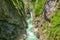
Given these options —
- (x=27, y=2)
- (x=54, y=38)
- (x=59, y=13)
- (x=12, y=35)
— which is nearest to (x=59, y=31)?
(x=54, y=38)

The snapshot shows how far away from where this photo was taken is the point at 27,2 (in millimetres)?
26281

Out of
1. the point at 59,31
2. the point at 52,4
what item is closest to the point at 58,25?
the point at 59,31

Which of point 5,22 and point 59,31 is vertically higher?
point 5,22

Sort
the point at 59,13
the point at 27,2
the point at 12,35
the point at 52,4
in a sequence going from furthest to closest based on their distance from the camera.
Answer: the point at 27,2 → the point at 52,4 → the point at 59,13 → the point at 12,35

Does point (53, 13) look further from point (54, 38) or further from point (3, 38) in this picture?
point (3, 38)

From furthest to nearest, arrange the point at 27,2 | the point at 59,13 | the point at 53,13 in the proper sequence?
1. the point at 27,2
2. the point at 53,13
3. the point at 59,13

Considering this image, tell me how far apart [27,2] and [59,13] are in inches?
615

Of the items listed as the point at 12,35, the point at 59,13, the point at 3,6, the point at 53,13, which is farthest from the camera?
the point at 53,13

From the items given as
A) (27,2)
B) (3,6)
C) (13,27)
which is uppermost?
(3,6)

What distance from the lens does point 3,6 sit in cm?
955

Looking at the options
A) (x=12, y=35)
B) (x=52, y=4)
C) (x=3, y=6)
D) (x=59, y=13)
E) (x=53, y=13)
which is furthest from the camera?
(x=52, y=4)

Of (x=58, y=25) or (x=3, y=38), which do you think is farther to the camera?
(x=58, y=25)

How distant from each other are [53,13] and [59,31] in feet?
7.82

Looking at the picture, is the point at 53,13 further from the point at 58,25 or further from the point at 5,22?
the point at 5,22
